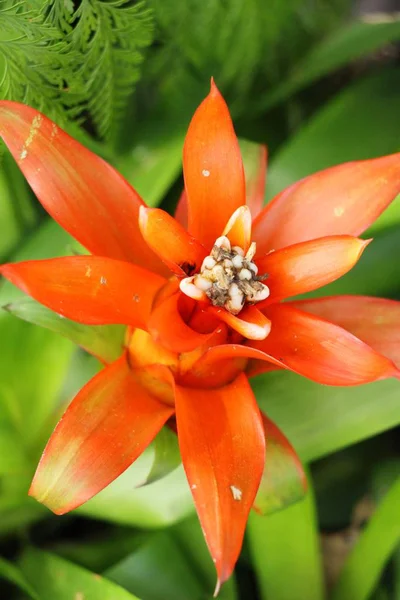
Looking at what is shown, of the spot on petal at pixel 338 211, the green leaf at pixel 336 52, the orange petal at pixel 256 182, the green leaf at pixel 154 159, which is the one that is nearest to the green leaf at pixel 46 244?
the green leaf at pixel 154 159

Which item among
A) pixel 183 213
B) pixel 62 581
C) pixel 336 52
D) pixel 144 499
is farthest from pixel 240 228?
pixel 336 52

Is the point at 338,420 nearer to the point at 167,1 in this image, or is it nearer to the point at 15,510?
the point at 15,510

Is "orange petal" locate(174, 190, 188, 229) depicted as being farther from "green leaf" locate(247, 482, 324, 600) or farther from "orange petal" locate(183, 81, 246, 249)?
"green leaf" locate(247, 482, 324, 600)

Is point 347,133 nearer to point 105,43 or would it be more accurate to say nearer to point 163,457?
point 105,43

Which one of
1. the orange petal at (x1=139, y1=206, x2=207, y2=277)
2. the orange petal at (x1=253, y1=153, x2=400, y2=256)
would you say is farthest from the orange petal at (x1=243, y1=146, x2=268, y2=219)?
the orange petal at (x1=139, y1=206, x2=207, y2=277)

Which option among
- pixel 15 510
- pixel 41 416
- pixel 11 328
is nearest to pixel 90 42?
pixel 11 328

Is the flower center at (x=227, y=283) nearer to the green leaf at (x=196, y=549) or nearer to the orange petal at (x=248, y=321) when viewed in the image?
the orange petal at (x=248, y=321)
